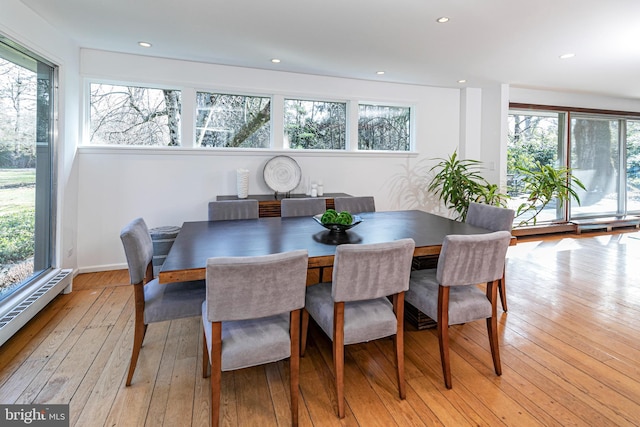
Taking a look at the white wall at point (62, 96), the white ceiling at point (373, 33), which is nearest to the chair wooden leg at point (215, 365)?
the white ceiling at point (373, 33)

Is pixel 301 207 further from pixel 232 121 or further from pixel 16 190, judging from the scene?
pixel 16 190

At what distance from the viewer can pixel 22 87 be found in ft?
8.77

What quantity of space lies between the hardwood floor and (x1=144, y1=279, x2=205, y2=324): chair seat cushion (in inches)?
15.8

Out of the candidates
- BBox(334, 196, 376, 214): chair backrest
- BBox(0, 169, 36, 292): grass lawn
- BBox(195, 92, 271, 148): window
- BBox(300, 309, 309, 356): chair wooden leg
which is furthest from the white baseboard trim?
BBox(300, 309, 309, 356): chair wooden leg

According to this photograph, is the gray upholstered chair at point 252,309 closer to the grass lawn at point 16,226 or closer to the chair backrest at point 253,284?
the chair backrest at point 253,284

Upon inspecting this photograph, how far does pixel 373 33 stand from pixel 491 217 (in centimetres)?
199

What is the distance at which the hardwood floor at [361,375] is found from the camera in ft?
5.66

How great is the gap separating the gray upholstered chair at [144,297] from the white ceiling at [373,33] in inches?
75.8

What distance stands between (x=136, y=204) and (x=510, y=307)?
4111mm

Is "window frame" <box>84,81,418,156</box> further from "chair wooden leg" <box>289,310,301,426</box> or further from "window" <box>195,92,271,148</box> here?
"chair wooden leg" <box>289,310,301,426</box>

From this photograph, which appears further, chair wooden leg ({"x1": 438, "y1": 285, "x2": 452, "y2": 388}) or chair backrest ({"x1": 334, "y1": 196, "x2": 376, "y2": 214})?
chair backrest ({"x1": 334, "y1": 196, "x2": 376, "y2": 214})

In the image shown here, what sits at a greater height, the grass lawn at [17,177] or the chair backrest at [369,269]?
the grass lawn at [17,177]

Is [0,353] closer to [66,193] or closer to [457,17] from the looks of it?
[66,193]

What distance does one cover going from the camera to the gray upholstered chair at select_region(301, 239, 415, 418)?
1.68 m
